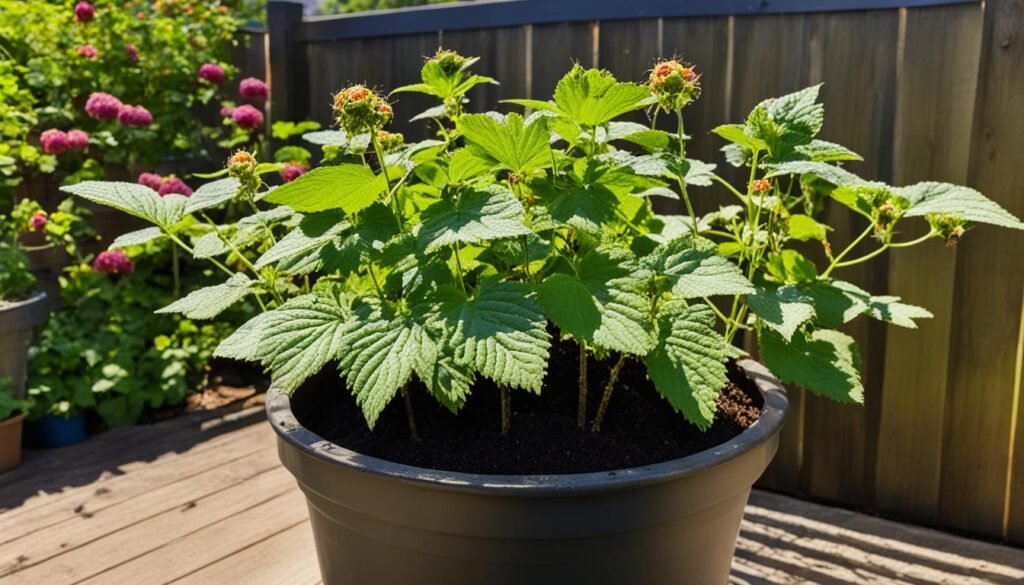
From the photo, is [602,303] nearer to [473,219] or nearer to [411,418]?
[473,219]

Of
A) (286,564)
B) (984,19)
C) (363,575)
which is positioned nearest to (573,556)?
(363,575)

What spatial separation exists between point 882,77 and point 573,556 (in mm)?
1267

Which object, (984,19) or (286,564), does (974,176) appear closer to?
(984,19)

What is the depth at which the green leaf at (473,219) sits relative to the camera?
940 mm

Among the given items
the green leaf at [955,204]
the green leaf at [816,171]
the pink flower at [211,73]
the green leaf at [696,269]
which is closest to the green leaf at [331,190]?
the green leaf at [696,269]

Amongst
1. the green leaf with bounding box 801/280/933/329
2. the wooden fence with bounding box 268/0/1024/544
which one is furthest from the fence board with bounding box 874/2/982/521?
the green leaf with bounding box 801/280/933/329

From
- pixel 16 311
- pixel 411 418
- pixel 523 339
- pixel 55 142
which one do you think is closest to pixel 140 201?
pixel 411 418

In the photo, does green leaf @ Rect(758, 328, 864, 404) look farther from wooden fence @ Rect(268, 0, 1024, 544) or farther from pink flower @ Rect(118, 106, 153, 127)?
pink flower @ Rect(118, 106, 153, 127)

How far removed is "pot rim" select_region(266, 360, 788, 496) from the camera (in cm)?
94

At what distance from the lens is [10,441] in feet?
7.02

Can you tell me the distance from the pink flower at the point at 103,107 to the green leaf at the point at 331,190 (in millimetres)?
1826

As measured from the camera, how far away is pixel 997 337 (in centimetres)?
177

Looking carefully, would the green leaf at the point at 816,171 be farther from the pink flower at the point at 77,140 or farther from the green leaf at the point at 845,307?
the pink flower at the point at 77,140

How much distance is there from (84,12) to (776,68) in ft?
6.52
